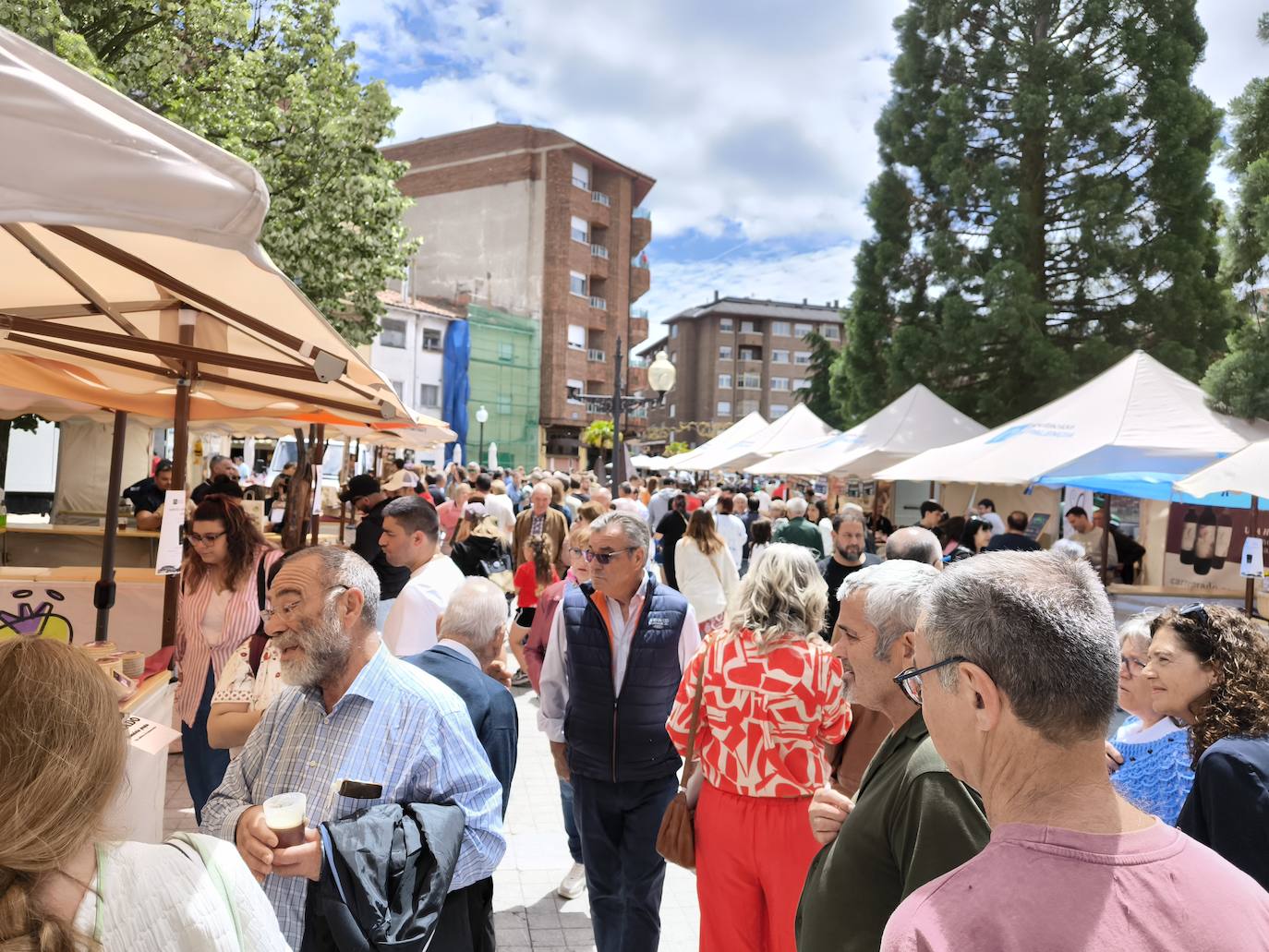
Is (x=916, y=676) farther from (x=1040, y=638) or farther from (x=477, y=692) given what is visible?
(x=477, y=692)

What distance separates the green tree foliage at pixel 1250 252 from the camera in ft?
35.1

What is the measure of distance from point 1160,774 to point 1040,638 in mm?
1922

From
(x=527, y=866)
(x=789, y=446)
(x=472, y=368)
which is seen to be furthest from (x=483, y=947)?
(x=472, y=368)

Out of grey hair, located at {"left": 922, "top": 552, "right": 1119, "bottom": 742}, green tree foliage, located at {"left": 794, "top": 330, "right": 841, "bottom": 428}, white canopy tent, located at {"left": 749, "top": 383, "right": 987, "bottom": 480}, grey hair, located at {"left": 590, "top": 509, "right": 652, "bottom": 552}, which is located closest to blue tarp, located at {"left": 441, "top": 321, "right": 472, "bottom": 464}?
green tree foliage, located at {"left": 794, "top": 330, "right": 841, "bottom": 428}

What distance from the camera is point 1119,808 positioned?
127 centimetres

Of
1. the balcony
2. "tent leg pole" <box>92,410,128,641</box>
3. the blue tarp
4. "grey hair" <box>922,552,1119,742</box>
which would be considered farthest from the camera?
the balcony

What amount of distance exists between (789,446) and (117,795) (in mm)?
20234

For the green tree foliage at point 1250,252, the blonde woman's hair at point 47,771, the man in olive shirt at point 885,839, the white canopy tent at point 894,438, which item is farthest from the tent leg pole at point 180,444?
the white canopy tent at point 894,438

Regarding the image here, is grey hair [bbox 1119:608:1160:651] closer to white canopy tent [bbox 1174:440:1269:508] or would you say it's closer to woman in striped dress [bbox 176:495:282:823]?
woman in striped dress [bbox 176:495:282:823]

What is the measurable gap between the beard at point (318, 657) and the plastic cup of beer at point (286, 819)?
18.9 inches

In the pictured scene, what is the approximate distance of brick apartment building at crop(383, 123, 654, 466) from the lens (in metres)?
47.2

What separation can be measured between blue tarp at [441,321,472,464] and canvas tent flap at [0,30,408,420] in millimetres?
38605

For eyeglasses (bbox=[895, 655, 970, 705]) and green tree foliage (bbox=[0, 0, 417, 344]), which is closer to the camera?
eyeglasses (bbox=[895, 655, 970, 705])

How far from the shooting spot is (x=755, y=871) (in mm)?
3082
